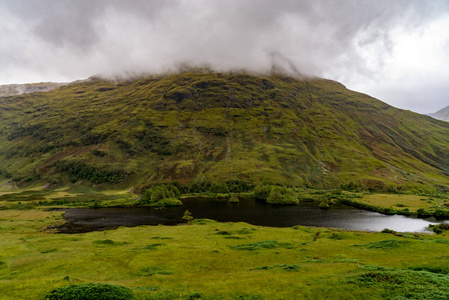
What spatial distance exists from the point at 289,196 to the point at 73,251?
150m

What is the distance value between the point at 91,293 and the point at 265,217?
11592cm

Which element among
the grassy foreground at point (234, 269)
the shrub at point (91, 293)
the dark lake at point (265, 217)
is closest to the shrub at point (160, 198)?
the dark lake at point (265, 217)

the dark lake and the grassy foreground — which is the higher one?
the grassy foreground

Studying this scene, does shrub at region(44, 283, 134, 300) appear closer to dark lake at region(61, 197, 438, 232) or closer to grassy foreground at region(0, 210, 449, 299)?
grassy foreground at region(0, 210, 449, 299)

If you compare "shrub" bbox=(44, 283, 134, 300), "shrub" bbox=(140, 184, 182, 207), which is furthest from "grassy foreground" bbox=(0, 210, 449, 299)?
"shrub" bbox=(140, 184, 182, 207)

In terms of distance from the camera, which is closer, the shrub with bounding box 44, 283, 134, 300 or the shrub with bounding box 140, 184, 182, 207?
the shrub with bounding box 44, 283, 134, 300

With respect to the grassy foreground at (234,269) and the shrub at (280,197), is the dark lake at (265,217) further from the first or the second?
the grassy foreground at (234,269)

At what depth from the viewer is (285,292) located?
2555cm

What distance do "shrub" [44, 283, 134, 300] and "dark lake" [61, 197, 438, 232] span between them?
9568 centimetres

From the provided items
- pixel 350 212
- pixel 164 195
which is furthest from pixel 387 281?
pixel 164 195

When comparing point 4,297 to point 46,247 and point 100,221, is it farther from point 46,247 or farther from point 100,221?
point 100,221

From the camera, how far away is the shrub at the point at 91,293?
23562 millimetres

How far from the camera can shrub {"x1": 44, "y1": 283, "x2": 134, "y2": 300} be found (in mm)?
23562

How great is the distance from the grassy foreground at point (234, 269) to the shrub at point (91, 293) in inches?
66.2
